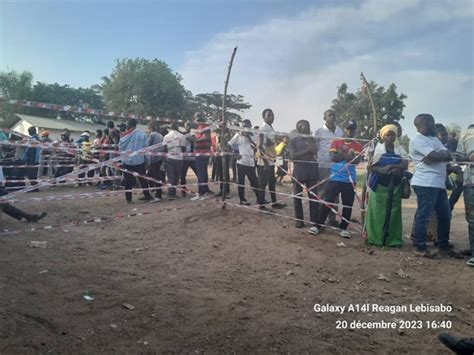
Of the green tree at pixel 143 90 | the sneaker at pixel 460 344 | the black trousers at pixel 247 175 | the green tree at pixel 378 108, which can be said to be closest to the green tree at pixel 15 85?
the green tree at pixel 143 90

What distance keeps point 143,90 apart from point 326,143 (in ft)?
147

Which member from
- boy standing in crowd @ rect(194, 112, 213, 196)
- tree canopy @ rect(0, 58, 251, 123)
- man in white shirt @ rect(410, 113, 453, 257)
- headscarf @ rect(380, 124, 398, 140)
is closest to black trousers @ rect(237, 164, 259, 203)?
boy standing in crowd @ rect(194, 112, 213, 196)

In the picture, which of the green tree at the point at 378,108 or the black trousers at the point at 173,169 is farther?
the green tree at the point at 378,108

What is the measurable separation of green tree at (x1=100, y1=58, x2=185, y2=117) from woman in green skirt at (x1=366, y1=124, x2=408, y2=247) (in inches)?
1720

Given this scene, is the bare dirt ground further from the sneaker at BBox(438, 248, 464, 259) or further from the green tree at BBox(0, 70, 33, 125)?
the green tree at BBox(0, 70, 33, 125)

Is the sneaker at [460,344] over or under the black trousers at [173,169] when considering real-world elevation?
under

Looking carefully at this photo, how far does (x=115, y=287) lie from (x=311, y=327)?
1.83 metres

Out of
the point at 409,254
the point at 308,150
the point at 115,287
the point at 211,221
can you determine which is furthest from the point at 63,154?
the point at 409,254

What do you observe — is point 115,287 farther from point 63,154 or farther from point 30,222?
point 63,154

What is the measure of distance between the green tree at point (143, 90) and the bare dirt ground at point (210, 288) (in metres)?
43.2

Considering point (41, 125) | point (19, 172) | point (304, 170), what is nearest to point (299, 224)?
point (304, 170)

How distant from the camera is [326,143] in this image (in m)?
6.49

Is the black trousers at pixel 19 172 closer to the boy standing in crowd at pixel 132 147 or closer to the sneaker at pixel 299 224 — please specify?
the boy standing in crowd at pixel 132 147

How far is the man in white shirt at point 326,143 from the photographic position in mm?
6398
